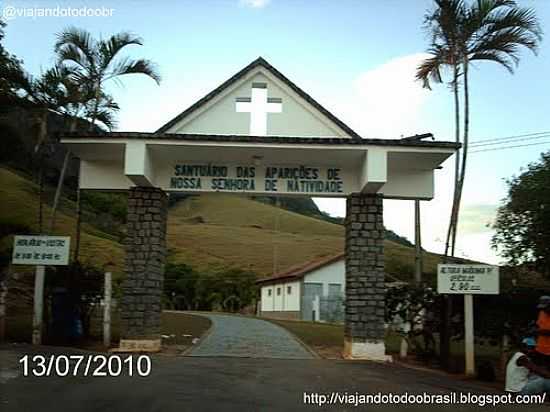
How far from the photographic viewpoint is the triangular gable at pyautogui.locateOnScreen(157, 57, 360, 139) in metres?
15.3

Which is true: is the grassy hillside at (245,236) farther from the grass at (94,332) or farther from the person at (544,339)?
the person at (544,339)

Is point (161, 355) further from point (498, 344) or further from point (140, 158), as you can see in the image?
point (498, 344)

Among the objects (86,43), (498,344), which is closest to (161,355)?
(498,344)

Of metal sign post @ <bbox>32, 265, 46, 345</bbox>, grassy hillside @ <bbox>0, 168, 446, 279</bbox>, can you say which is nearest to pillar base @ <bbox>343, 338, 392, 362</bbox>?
grassy hillside @ <bbox>0, 168, 446, 279</bbox>

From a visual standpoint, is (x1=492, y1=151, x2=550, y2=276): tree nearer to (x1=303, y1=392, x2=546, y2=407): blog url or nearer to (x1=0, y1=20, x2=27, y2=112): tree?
(x1=303, y1=392, x2=546, y2=407): blog url

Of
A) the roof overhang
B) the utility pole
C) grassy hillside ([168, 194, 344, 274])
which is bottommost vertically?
the utility pole

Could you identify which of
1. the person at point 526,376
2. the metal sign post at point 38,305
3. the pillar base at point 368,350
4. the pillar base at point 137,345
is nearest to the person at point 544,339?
the person at point 526,376

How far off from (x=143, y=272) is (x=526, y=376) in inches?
337

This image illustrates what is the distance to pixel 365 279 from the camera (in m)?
14.8

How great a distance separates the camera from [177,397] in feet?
28.2

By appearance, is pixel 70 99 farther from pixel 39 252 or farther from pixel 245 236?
pixel 245 236

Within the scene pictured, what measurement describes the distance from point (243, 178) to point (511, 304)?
641 cm

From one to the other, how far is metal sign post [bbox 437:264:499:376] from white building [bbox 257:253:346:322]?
24900 millimetres
